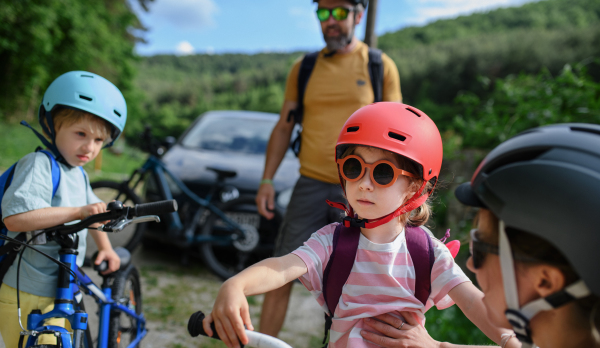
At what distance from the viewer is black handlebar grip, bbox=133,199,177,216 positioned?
1.54 meters

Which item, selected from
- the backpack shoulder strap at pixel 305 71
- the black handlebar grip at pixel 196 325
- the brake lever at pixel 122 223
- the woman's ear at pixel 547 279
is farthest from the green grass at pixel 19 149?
the woman's ear at pixel 547 279

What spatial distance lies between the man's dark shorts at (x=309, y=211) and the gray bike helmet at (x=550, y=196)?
1.45 metres

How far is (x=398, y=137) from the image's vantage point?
1.50m

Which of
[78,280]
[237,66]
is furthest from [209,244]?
[237,66]

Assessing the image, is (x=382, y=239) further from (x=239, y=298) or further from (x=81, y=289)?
(x=81, y=289)

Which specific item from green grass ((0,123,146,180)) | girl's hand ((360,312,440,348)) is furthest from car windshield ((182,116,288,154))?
green grass ((0,123,146,180))

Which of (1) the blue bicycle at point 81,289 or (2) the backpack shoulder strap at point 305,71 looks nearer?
(1) the blue bicycle at point 81,289

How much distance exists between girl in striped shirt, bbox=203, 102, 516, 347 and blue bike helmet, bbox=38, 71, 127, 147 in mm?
1124

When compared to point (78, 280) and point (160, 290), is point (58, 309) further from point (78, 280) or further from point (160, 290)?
point (160, 290)

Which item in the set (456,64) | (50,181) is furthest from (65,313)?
(456,64)

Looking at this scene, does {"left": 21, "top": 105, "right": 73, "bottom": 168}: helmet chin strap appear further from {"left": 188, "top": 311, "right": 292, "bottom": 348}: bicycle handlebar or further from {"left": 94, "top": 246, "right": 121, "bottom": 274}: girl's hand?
{"left": 188, "top": 311, "right": 292, "bottom": 348}: bicycle handlebar

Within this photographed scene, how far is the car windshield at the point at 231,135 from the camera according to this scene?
17.8 feet

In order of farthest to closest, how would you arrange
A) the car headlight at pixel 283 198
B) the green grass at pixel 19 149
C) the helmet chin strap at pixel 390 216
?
1. the green grass at pixel 19 149
2. the car headlight at pixel 283 198
3. the helmet chin strap at pixel 390 216

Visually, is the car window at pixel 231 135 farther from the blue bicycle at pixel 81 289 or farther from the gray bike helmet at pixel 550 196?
the gray bike helmet at pixel 550 196
